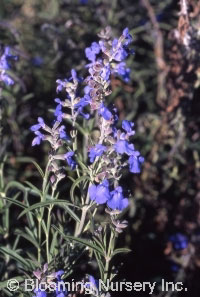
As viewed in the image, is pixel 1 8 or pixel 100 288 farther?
pixel 1 8

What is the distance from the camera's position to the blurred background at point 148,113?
10.1 feet

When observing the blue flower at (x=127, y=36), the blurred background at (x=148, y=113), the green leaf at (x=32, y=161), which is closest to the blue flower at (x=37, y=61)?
the blurred background at (x=148, y=113)

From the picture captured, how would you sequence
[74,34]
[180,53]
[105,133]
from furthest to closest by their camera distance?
[74,34] → [180,53] → [105,133]

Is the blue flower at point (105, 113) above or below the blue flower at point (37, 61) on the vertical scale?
below

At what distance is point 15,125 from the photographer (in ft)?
11.3

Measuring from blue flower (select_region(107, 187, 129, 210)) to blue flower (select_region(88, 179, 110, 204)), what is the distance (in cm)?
4

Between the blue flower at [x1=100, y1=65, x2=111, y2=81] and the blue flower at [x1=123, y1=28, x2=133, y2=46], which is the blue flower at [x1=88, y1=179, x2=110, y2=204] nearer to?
the blue flower at [x1=100, y1=65, x2=111, y2=81]

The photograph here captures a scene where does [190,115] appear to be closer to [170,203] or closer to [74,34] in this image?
[170,203]

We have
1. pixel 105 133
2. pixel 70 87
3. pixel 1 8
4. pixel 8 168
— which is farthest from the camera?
pixel 1 8

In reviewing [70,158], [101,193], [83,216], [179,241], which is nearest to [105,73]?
[70,158]

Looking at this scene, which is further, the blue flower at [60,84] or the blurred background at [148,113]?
the blurred background at [148,113]

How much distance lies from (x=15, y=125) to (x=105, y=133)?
5.74 feet

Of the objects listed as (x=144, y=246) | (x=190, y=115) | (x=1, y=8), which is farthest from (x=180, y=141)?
(x=1, y=8)

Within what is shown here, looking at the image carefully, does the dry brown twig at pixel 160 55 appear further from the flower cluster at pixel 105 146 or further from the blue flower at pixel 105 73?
the blue flower at pixel 105 73
